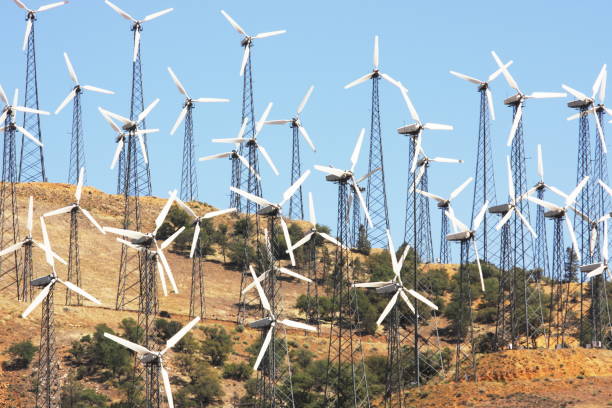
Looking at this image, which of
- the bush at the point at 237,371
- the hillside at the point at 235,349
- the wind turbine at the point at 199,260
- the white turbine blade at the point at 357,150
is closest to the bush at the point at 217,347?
the hillside at the point at 235,349

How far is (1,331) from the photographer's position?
336 ft

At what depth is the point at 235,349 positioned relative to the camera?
111 metres

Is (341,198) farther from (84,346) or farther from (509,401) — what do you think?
(84,346)

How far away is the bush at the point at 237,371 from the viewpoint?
10388 centimetres

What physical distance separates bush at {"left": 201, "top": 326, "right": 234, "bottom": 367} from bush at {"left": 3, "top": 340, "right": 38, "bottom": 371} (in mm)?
17317

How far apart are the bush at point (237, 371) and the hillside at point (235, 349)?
919mm

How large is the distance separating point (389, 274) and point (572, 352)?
5810 cm

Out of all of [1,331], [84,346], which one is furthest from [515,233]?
[1,331]

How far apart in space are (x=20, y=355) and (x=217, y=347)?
19.7 meters

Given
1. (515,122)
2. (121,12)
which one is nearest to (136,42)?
(121,12)

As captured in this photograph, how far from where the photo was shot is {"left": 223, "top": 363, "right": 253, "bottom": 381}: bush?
103875 mm

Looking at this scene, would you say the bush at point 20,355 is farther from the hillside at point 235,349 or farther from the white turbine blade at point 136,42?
the white turbine blade at point 136,42

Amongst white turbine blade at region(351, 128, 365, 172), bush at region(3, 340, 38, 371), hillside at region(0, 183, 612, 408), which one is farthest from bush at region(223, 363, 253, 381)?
white turbine blade at region(351, 128, 365, 172)

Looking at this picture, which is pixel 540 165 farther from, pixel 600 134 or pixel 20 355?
Result: pixel 20 355
